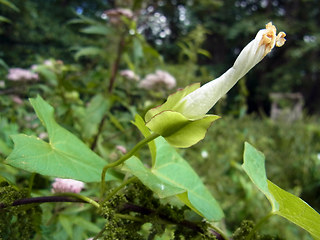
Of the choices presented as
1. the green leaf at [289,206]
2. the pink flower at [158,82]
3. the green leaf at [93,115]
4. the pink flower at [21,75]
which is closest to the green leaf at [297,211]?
the green leaf at [289,206]

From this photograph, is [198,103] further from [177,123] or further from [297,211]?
[297,211]

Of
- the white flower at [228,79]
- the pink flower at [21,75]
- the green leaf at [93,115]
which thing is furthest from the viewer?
the pink flower at [21,75]

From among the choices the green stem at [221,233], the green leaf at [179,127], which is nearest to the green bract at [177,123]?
the green leaf at [179,127]

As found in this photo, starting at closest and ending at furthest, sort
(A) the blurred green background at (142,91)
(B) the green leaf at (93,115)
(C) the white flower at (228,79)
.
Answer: (C) the white flower at (228,79), (B) the green leaf at (93,115), (A) the blurred green background at (142,91)

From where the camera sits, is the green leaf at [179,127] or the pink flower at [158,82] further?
the pink flower at [158,82]

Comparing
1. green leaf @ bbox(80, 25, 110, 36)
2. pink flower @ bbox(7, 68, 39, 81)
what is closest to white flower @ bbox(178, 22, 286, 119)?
green leaf @ bbox(80, 25, 110, 36)

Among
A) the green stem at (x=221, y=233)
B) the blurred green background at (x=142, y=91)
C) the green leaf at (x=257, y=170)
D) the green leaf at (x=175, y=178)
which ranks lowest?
the blurred green background at (x=142, y=91)

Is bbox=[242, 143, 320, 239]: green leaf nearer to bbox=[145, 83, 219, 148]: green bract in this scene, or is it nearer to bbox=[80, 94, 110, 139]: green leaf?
bbox=[145, 83, 219, 148]: green bract

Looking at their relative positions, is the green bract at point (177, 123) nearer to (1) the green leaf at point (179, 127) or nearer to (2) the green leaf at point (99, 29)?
(1) the green leaf at point (179, 127)

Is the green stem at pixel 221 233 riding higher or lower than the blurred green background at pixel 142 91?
higher

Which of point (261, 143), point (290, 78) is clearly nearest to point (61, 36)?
point (261, 143)
